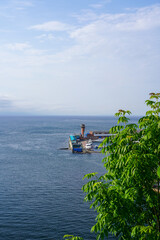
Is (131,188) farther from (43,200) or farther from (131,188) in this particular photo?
(43,200)

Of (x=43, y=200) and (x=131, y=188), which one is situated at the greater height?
(x=131, y=188)

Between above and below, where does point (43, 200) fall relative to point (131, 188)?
below

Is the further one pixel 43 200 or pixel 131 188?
pixel 43 200

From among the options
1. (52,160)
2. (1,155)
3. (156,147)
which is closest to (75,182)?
(52,160)

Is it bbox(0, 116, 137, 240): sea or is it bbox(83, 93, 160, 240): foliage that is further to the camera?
bbox(0, 116, 137, 240): sea

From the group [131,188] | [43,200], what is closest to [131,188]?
[131,188]

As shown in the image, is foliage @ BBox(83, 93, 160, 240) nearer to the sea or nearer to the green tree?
the green tree

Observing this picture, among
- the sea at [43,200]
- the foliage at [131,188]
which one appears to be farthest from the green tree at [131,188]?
the sea at [43,200]

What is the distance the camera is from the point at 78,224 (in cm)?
3831

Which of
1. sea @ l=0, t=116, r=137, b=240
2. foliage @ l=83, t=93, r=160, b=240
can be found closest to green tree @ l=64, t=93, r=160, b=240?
foliage @ l=83, t=93, r=160, b=240

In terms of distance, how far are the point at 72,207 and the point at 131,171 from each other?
38.3 meters

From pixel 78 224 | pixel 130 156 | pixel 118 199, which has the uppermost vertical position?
pixel 130 156

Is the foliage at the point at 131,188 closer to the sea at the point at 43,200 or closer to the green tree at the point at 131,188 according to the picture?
the green tree at the point at 131,188

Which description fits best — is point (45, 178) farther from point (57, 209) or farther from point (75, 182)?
point (57, 209)
